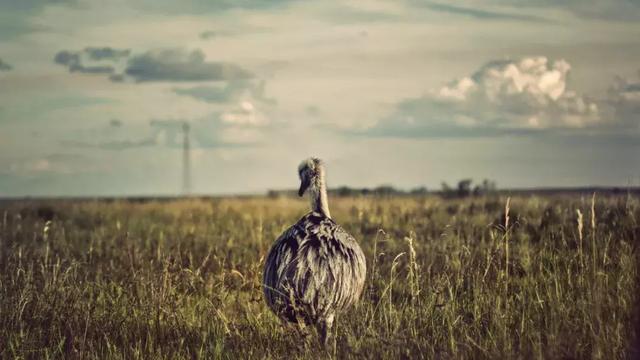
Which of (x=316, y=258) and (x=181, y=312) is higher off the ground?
(x=316, y=258)

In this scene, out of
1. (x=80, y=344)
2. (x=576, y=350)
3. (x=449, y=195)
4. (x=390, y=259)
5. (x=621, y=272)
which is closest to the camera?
(x=576, y=350)

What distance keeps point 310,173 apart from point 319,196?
0.84ft

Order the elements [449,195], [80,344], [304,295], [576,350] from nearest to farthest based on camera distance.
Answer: [576,350], [304,295], [80,344], [449,195]

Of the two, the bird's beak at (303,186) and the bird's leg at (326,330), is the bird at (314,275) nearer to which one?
the bird's leg at (326,330)

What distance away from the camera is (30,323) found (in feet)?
24.6

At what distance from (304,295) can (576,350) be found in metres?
2.11

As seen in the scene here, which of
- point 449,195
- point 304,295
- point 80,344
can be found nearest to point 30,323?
point 80,344

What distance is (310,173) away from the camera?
300 inches

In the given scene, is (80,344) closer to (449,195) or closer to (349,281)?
(349,281)

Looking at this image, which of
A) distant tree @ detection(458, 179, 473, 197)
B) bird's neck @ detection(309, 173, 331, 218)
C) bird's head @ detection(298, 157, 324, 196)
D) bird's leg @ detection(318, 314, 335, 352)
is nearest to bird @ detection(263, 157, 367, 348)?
bird's leg @ detection(318, 314, 335, 352)

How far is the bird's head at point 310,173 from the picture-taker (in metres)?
7.61

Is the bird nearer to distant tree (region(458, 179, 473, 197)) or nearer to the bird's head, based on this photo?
the bird's head

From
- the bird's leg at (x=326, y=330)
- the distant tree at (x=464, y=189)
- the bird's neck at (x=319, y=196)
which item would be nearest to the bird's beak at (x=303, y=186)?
the bird's neck at (x=319, y=196)

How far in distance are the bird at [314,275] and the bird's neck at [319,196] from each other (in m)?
0.52
